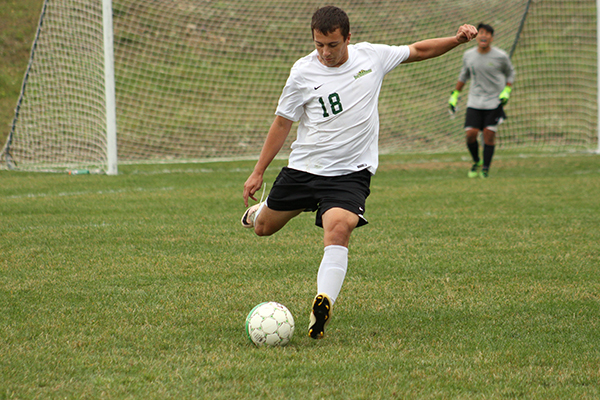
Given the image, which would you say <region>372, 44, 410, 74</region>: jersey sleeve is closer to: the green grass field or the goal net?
the green grass field

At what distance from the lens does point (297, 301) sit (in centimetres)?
426

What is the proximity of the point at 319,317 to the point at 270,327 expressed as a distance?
25 cm

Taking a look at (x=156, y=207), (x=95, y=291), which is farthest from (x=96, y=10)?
(x=95, y=291)

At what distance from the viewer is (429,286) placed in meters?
4.64

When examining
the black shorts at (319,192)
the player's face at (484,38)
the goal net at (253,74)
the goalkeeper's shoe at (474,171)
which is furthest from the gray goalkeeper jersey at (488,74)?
the black shorts at (319,192)

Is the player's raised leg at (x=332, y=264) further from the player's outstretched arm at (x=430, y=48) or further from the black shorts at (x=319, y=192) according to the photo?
the player's outstretched arm at (x=430, y=48)

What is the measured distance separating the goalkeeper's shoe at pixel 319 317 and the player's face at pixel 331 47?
138cm

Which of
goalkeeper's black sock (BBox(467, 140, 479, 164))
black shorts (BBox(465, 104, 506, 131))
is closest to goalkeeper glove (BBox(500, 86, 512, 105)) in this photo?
black shorts (BBox(465, 104, 506, 131))

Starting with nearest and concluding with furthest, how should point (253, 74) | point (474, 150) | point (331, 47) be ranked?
point (331, 47), point (474, 150), point (253, 74)

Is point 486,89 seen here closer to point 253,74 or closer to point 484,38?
point 484,38

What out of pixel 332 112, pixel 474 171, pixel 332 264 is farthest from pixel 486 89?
pixel 332 264

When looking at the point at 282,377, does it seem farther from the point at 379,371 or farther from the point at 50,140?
the point at 50,140

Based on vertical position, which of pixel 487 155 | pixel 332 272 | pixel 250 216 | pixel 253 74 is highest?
pixel 253 74

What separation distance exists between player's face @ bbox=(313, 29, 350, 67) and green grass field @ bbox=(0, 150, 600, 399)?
147 cm
